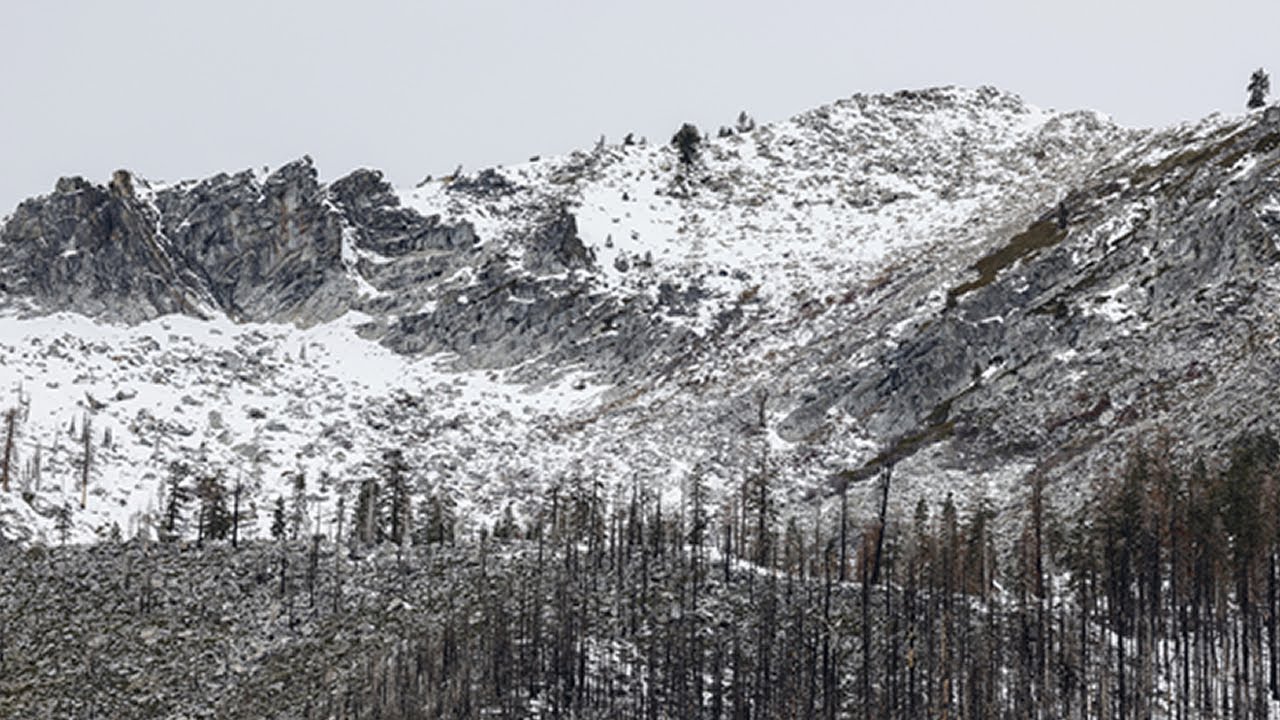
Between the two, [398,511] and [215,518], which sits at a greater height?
[398,511]

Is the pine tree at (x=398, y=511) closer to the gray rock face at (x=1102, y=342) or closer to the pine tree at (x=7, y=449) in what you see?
the pine tree at (x=7, y=449)

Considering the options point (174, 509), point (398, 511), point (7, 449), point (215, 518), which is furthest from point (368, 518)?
point (7, 449)

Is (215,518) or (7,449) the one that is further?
(7,449)

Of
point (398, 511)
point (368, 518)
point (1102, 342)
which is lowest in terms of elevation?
point (368, 518)

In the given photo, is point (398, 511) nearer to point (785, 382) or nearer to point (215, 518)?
point (215, 518)

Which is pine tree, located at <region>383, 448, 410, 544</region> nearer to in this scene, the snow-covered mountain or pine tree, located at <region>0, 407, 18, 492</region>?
the snow-covered mountain

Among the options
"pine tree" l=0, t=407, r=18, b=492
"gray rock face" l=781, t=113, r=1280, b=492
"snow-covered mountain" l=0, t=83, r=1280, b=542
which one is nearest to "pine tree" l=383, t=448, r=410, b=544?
"snow-covered mountain" l=0, t=83, r=1280, b=542

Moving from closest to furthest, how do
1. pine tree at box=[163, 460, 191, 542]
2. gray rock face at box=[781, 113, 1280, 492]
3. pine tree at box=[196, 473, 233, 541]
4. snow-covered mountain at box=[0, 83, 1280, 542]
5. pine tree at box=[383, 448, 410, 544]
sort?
pine tree at box=[163, 460, 191, 542], pine tree at box=[196, 473, 233, 541], pine tree at box=[383, 448, 410, 544], gray rock face at box=[781, 113, 1280, 492], snow-covered mountain at box=[0, 83, 1280, 542]

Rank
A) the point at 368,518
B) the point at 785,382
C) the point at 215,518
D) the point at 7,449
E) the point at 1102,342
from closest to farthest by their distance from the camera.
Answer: the point at 215,518
the point at 368,518
the point at 1102,342
the point at 7,449
the point at 785,382

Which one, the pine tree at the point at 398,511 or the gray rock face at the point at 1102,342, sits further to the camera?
the gray rock face at the point at 1102,342

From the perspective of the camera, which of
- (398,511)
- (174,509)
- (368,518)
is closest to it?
(174,509)

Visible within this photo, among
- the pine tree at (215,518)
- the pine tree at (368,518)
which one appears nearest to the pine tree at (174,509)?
the pine tree at (215,518)

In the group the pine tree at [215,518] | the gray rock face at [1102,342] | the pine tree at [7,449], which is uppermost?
the gray rock face at [1102,342]

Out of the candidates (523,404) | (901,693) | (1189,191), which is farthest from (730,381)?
(901,693)
